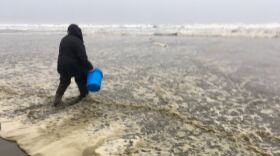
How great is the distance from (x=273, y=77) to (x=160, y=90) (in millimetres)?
4383

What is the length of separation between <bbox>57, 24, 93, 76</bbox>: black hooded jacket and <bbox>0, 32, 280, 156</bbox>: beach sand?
0.88 metres

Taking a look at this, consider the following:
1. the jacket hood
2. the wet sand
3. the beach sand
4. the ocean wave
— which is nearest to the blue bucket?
the beach sand

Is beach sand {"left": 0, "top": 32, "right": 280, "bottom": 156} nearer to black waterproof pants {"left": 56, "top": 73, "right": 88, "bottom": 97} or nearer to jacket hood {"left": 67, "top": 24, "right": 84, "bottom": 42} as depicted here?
black waterproof pants {"left": 56, "top": 73, "right": 88, "bottom": 97}

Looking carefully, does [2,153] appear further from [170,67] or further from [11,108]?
[170,67]

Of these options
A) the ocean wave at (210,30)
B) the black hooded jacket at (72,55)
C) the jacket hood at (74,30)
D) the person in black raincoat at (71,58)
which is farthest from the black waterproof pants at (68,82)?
the ocean wave at (210,30)

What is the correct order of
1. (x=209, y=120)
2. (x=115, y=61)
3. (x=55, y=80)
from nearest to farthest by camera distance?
(x=209, y=120) → (x=55, y=80) → (x=115, y=61)

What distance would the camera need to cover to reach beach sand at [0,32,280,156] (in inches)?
246

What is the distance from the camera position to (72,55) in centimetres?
809

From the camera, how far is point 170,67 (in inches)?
565

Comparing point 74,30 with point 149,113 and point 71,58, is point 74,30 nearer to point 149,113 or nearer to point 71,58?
point 71,58

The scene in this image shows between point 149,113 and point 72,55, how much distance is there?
2126mm

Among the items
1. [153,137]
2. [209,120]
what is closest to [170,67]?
[209,120]

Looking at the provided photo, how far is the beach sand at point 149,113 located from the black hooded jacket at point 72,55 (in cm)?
88

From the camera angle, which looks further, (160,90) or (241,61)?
(241,61)
